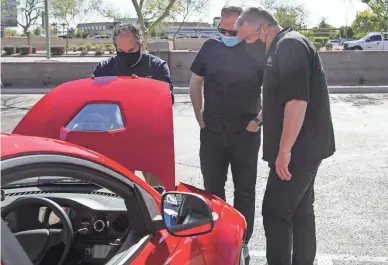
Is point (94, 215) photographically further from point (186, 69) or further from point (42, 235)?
point (186, 69)

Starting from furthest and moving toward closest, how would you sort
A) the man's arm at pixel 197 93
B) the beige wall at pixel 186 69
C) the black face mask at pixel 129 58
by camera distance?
1. the beige wall at pixel 186 69
2. the black face mask at pixel 129 58
3. the man's arm at pixel 197 93

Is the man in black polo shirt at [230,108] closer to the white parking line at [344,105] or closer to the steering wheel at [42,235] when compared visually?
the steering wheel at [42,235]

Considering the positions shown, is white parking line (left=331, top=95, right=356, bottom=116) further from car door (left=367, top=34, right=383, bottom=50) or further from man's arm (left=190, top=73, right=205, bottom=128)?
car door (left=367, top=34, right=383, bottom=50)

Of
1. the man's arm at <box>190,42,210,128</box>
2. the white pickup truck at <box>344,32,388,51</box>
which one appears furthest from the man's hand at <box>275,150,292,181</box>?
the white pickup truck at <box>344,32,388,51</box>

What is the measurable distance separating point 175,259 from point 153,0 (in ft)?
113

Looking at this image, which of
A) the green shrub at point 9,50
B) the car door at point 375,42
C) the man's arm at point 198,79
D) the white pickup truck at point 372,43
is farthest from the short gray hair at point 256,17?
the green shrub at point 9,50

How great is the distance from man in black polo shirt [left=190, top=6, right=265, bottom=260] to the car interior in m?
1.60

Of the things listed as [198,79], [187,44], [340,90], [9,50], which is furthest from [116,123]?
[187,44]

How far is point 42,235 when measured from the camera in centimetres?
224

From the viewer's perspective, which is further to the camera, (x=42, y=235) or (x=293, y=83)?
(x=293, y=83)

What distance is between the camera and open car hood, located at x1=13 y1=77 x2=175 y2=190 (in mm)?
3490

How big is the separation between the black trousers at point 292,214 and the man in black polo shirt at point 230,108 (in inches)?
23.8

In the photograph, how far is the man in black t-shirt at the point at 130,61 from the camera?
14.1 feet

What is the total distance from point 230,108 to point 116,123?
0.88 m
